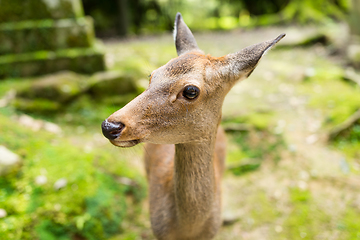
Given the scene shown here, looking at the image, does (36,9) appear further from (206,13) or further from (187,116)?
(206,13)

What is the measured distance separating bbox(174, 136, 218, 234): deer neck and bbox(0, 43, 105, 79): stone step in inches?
184

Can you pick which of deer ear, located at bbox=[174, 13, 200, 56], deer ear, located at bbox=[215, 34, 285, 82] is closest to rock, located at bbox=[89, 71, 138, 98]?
deer ear, located at bbox=[174, 13, 200, 56]

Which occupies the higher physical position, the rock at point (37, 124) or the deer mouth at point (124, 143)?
the deer mouth at point (124, 143)

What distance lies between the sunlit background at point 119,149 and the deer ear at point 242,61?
81 centimetres

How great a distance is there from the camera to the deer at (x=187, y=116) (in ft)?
6.22

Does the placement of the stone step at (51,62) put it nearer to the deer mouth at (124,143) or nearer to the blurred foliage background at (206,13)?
the deer mouth at (124,143)

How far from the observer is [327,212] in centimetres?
377

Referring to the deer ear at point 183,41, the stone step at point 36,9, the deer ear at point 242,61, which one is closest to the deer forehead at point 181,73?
the deer ear at point 242,61

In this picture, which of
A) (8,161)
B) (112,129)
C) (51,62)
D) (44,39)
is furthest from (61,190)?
(44,39)

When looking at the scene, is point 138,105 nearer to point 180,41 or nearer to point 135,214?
point 180,41

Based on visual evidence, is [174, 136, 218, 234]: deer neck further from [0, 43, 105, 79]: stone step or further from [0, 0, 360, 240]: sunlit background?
[0, 43, 105, 79]: stone step

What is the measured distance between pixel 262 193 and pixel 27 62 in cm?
542

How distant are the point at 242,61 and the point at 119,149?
139 cm

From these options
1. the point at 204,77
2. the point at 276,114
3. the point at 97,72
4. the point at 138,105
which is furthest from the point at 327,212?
the point at 97,72
